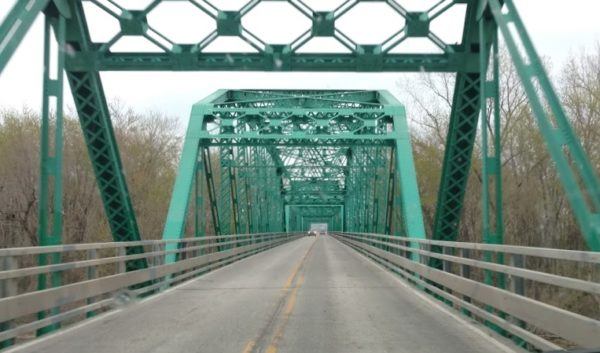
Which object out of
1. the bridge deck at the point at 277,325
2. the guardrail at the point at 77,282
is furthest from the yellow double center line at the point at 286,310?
the guardrail at the point at 77,282

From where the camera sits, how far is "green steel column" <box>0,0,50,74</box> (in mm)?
8797

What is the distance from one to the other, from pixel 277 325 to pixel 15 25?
5618mm

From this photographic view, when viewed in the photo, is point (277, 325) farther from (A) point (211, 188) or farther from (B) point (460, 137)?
(A) point (211, 188)

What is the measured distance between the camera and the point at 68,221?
1265 inches

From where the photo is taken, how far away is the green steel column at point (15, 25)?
880cm

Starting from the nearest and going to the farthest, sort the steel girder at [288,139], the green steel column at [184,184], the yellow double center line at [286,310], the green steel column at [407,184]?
the yellow double center line at [286,310] < the green steel column at [184,184] < the green steel column at [407,184] < the steel girder at [288,139]

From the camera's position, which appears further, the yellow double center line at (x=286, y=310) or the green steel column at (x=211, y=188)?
the green steel column at (x=211, y=188)

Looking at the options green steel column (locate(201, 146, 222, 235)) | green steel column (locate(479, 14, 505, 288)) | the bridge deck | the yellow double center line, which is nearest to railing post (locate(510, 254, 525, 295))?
the bridge deck

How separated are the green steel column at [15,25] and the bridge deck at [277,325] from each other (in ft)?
12.7

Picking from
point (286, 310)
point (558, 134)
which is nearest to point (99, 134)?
point (286, 310)

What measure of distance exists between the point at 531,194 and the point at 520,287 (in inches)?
876

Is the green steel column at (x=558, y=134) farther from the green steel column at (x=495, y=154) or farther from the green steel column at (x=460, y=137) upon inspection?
the green steel column at (x=460, y=137)

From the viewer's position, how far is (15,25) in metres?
9.16

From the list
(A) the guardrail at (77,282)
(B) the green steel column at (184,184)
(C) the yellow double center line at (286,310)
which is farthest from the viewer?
(B) the green steel column at (184,184)
